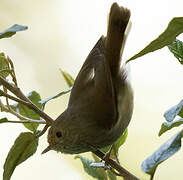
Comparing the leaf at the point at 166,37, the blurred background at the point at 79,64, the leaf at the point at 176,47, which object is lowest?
the blurred background at the point at 79,64

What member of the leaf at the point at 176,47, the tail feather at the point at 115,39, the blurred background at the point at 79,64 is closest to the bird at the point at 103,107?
the tail feather at the point at 115,39

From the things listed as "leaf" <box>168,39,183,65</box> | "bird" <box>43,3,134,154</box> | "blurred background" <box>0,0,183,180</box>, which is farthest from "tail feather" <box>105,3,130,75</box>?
"blurred background" <box>0,0,183,180</box>

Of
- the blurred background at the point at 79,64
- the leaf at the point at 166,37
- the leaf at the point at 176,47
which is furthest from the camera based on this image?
the blurred background at the point at 79,64

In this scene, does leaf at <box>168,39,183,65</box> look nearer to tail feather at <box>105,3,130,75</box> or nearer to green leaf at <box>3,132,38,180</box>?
tail feather at <box>105,3,130,75</box>

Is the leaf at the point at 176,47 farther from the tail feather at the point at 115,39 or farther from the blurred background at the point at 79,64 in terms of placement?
the blurred background at the point at 79,64

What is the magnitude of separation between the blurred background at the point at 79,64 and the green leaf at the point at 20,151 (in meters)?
0.91

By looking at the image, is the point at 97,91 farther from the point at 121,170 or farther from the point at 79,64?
the point at 79,64

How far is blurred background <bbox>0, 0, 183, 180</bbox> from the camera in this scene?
1566mm

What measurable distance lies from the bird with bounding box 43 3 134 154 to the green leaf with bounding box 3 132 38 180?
39mm

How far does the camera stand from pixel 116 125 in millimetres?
694

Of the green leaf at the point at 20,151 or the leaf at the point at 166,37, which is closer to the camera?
the leaf at the point at 166,37

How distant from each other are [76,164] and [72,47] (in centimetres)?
54

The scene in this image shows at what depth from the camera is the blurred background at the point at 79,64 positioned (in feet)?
5.14

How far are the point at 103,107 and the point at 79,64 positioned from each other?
3.34 feet
